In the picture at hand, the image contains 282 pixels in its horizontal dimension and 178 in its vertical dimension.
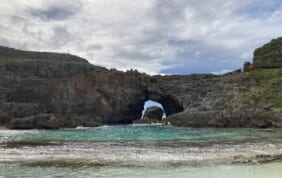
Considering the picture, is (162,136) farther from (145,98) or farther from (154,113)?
(154,113)

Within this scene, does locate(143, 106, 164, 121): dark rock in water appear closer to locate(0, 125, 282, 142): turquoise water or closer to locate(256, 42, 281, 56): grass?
locate(256, 42, 281, 56): grass

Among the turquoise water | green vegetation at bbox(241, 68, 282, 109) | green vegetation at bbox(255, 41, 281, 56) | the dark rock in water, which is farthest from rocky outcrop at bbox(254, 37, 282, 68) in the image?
the turquoise water

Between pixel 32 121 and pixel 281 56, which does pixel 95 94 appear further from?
pixel 281 56

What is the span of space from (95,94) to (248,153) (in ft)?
404

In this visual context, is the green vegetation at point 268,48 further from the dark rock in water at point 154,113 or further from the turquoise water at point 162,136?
the turquoise water at point 162,136

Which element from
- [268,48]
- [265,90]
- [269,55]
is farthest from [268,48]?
[265,90]

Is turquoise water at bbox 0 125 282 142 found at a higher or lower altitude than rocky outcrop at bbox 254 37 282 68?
lower

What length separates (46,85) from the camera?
168750mm

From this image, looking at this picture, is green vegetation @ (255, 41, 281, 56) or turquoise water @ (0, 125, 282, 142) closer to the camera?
turquoise water @ (0, 125, 282, 142)

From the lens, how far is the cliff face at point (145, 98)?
99.8 meters

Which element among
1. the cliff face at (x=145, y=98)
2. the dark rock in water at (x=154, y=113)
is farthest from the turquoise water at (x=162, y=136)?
the dark rock in water at (x=154, y=113)

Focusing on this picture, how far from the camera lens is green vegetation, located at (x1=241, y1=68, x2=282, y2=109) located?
99.0 metres

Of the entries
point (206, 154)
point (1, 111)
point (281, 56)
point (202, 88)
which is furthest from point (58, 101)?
point (206, 154)

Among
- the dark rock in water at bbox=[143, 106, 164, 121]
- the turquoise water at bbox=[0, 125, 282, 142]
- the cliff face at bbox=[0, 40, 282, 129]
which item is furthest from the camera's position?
the dark rock in water at bbox=[143, 106, 164, 121]
